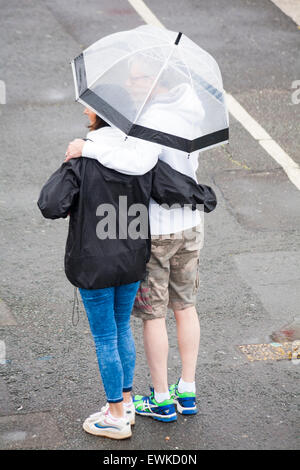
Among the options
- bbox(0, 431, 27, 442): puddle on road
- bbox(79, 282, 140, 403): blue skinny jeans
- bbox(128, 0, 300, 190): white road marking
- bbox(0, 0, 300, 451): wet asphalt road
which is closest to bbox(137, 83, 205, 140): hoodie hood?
bbox(79, 282, 140, 403): blue skinny jeans

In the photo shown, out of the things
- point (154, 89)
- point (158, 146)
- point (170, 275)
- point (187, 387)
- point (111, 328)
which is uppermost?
point (154, 89)

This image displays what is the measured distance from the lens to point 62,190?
421 centimetres

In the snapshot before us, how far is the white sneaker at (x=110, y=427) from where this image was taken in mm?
4688

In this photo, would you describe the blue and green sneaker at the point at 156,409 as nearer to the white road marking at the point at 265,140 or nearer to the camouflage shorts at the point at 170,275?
the camouflage shorts at the point at 170,275

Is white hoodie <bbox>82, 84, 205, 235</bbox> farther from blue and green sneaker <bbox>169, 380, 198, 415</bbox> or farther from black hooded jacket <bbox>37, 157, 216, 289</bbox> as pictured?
blue and green sneaker <bbox>169, 380, 198, 415</bbox>

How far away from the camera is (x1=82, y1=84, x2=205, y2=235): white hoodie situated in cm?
420

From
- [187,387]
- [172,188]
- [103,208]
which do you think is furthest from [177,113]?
[187,387]

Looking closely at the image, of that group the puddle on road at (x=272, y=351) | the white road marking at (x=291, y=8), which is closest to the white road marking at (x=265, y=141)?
the puddle on road at (x=272, y=351)

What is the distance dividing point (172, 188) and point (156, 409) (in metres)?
1.35

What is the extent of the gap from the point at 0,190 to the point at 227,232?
7.02 ft

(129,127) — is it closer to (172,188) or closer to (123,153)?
(123,153)

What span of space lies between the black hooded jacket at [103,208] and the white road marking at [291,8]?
871 centimetres

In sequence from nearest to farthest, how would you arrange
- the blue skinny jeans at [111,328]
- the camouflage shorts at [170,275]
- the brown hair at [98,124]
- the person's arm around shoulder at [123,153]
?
the person's arm around shoulder at [123,153], the brown hair at [98,124], the blue skinny jeans at [111,328], the camouflage shorts at [170,275]

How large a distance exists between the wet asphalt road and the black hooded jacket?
103 cm
